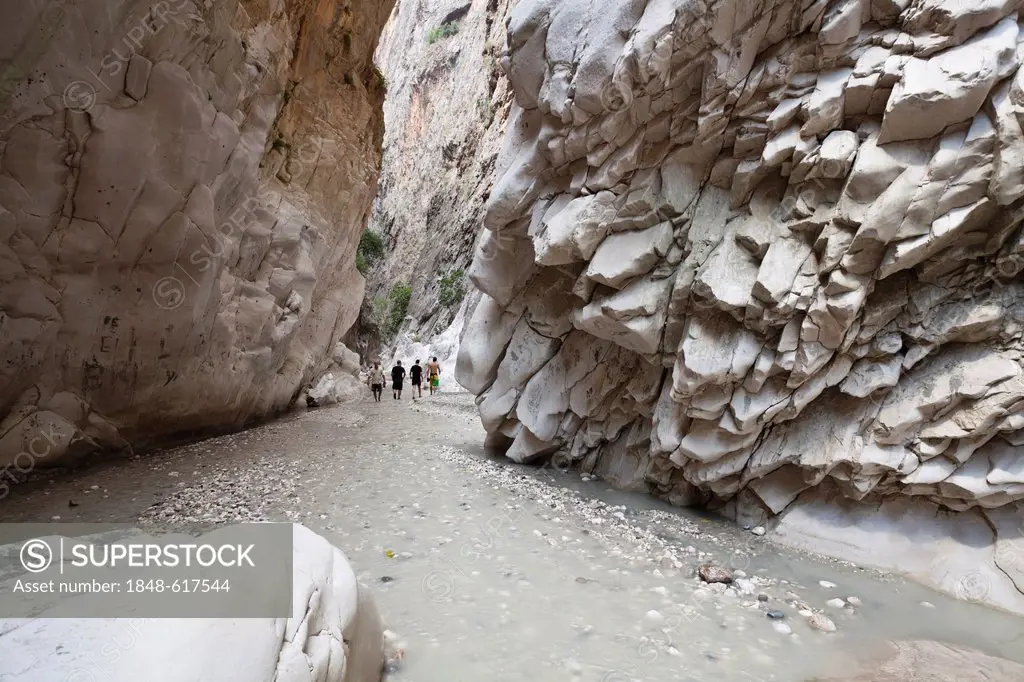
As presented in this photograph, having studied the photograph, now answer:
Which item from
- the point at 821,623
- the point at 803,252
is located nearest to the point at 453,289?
the point at 803,252

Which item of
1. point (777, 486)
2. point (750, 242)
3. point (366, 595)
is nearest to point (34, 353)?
point (366, 595)

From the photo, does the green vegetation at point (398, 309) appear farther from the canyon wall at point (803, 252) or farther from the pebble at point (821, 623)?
the pebble at point (821, 623)

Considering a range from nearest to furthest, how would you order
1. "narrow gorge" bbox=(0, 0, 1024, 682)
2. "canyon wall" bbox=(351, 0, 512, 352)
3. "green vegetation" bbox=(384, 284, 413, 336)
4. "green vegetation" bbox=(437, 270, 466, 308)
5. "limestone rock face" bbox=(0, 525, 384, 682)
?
"limestone rock face" bbox=(0, 525, 384, 682), "narrow gorge" bbox=(0, 0, 1024, 682), "green vegetation" bbox=(437, 270, 466, 308), "canyon wall" bbox=(351, 0, 512, 352), "green vegetation" bbox=(384, 284, 413, 336)

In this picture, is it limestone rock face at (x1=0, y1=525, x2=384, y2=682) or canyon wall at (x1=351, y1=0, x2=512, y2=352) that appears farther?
canyon wall at (x1=351, y1=0, x2=512, y2=352)

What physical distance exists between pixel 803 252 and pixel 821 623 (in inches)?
154

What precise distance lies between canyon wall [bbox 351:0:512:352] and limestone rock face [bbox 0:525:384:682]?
27823 millimetres

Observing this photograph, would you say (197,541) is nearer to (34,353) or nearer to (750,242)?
(34,353)

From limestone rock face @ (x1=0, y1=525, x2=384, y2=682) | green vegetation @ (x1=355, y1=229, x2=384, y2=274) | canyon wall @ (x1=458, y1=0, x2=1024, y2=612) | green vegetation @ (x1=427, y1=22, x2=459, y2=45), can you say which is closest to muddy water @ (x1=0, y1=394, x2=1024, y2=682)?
canyon wall @ (x1=458, y1=0, x2=1024, y2=612)

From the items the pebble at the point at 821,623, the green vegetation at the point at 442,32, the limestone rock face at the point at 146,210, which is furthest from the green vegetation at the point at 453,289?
the pebble at the point at 821,623

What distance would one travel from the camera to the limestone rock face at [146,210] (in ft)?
19.4

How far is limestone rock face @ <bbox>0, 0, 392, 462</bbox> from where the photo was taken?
233 inches

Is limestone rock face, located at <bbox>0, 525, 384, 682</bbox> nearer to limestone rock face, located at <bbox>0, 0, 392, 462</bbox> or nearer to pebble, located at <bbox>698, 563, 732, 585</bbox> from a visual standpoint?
pebble, located at <bbox>698, 563, 732, 585</bbox>

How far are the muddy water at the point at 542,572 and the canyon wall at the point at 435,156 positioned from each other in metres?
22.8

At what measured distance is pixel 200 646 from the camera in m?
2.26
